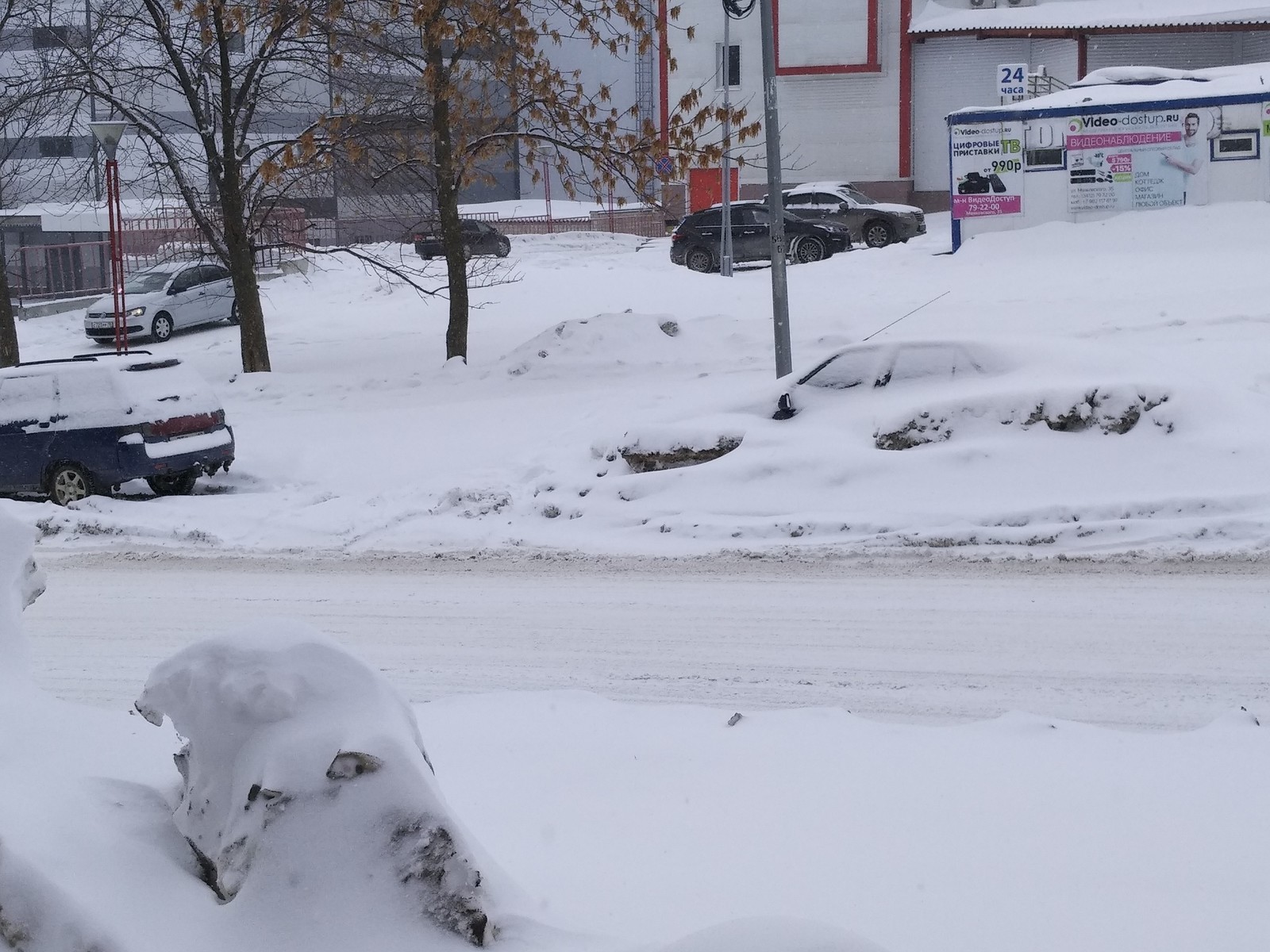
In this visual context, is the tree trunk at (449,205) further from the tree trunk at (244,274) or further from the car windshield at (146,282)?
the car windshield at (146,282)

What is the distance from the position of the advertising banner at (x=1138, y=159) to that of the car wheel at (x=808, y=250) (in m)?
5.82

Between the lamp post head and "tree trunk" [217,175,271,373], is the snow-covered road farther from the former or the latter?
"tree trunk" [217,175,271,373]

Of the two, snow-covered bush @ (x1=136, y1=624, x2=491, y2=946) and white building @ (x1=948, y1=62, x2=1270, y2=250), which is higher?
white building @ (x1=948, y1=62, x2=1270, y2=250)

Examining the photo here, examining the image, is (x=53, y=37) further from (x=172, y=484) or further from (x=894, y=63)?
(x=894, y=63)

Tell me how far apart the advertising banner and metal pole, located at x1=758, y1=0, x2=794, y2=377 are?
1249 cm

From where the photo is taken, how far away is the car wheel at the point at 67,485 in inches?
540

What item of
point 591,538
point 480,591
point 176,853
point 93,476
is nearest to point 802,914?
point 176,853

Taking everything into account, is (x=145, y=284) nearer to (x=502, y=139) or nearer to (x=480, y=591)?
(x=502, y=139)

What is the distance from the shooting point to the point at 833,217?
3172 cm

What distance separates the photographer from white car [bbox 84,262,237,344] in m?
28.2

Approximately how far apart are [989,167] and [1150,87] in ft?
11.4

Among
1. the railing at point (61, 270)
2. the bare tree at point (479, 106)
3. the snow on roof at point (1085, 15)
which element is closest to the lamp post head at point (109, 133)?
the bare tree at point (479, 106)

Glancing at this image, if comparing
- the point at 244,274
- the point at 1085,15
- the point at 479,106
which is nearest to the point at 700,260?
the point at 244,274

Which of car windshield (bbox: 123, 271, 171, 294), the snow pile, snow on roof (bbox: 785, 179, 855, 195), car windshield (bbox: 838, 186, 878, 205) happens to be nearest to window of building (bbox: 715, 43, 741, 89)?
snow on roof (bbox: 785, 179, 855, 195)
